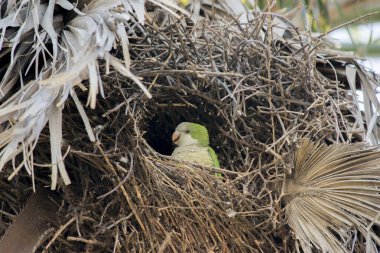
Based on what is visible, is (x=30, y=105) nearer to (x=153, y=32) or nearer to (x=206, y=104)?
(x=153, y=32)

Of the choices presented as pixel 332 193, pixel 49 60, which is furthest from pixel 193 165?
pixel 49 60

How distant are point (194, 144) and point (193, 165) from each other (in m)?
0.31

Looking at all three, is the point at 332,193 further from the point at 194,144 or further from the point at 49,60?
the point at 49,60

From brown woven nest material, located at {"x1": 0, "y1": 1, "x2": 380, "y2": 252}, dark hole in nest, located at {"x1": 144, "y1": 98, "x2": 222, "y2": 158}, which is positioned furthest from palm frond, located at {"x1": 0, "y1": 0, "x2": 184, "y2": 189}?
dark hole in nest, located at {"x1": 144, "y1": 98, "x2": 222, "y2": 158}

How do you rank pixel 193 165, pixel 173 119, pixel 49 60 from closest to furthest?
1. pixel 49 60
2. pixel 193 165
3. pixel 173 119

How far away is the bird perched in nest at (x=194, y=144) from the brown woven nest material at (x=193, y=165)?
0.29ft

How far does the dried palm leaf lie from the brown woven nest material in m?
0.06

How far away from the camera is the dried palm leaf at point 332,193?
2275mm

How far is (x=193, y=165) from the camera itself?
2.53 m

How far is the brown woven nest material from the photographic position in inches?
90.7

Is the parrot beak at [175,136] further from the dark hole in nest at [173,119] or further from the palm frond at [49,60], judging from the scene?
the palm frond at [49,60]

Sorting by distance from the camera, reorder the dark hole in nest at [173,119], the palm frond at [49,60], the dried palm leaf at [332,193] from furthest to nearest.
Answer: the dark hole in nest at [173,119]
the dried palm leaf at [332,193]
the palm frond at [49,60]

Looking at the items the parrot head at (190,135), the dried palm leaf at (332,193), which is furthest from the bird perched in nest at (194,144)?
the dried palm leaf at (332,193)

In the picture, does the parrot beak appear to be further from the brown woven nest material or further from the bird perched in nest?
the brown woven nest material
